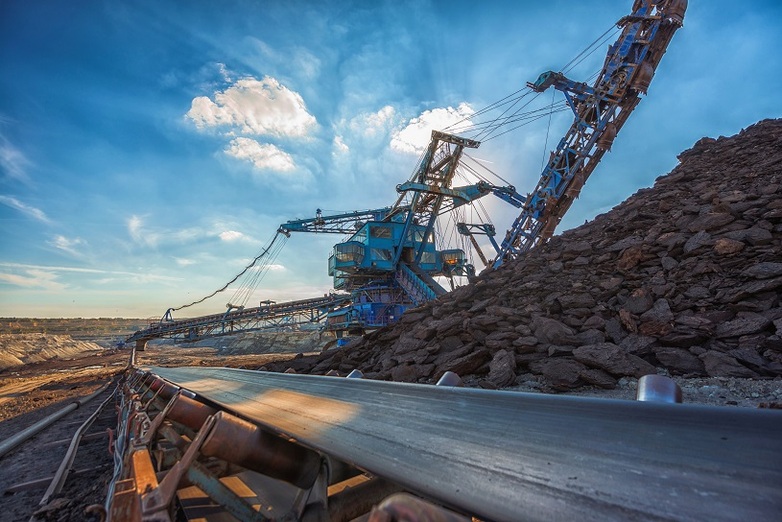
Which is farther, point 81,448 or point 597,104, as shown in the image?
point 597,104

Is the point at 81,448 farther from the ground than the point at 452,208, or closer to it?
closer to it

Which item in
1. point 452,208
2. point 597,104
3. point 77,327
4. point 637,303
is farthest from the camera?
point 77,327

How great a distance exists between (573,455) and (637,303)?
18.5ft

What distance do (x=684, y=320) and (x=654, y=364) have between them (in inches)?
31.8

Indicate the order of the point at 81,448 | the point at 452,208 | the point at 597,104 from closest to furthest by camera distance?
the point at 81,448, the point at 597,104, the point at 452,208

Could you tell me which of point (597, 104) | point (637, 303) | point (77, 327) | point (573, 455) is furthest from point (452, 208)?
point (77, 327)

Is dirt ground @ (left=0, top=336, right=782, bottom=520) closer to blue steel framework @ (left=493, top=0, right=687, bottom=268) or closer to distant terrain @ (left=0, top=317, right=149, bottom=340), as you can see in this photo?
blue steel framework @ (left=493, top=0, right=687, bottom=268)

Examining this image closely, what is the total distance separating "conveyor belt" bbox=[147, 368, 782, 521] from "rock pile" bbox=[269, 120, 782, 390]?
13.1 feet

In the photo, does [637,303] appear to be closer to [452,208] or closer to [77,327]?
[452,208]

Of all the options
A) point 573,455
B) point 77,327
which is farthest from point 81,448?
point 77,327

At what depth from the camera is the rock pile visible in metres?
4.29

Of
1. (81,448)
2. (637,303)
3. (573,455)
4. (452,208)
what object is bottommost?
(81,448)

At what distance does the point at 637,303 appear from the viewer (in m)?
5.22

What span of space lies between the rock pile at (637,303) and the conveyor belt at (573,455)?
4001mm
